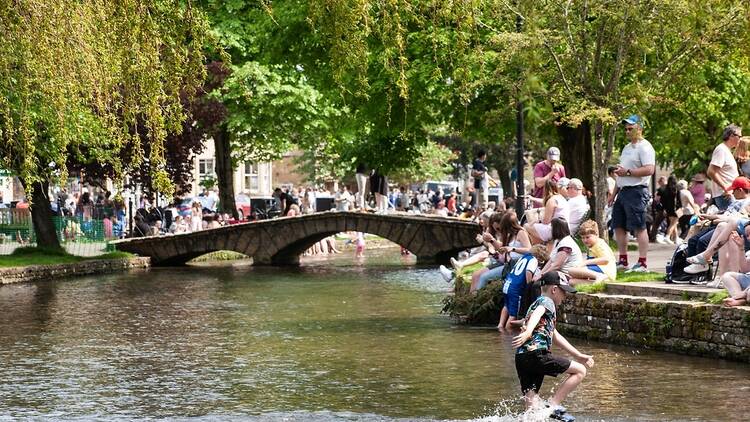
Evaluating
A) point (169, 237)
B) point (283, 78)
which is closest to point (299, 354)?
point (169, 237)

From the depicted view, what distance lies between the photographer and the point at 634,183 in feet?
64.7

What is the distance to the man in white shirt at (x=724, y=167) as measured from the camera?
18.1m

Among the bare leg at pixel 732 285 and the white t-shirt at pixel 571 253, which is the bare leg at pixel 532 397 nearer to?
the bare leg at pixel 732 285

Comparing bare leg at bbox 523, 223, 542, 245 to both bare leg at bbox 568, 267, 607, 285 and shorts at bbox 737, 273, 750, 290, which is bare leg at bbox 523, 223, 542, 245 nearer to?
bare leg at bbox 568, 267, 607, 285

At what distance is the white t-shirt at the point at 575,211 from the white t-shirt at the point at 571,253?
6.61 ft

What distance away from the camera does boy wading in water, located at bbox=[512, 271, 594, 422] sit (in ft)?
37.4

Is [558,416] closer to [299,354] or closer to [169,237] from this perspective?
[299,354]

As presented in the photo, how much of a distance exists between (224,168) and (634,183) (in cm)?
3527

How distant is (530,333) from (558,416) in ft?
3.17

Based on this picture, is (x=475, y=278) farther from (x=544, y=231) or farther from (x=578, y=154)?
(x=578, y=154)

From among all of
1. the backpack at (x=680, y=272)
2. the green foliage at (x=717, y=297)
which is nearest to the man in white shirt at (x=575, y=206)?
the backpack at (x=680, y=272)

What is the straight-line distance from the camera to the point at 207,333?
2133cm

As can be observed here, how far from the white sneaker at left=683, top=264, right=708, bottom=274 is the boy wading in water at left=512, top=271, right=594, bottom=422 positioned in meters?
6.21

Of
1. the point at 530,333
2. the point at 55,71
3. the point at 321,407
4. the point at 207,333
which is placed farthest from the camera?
the point at 207,333
